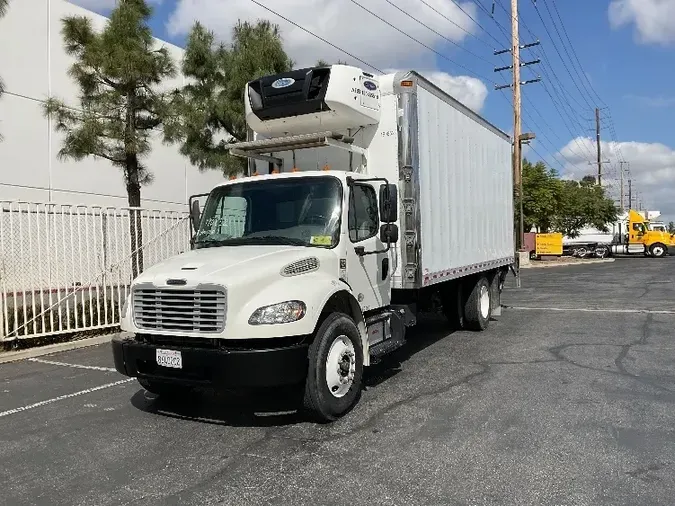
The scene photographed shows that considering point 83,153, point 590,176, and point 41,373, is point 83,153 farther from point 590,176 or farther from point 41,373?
point 590,176

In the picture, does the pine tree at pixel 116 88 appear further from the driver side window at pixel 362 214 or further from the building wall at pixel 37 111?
the driver side window at pixel 362 214

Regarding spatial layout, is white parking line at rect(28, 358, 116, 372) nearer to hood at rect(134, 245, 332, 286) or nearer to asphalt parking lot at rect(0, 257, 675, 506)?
asphalt parking lot at rect(0, 257, 675, 506)

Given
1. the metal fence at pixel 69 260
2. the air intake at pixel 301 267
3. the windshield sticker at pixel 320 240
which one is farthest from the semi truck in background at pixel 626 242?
the air intake at pixel 301 267

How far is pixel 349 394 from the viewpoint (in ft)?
18.3

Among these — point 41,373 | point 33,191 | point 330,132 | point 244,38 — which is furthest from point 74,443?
point 33,191

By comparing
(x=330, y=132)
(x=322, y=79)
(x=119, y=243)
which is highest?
(x=322, y=79)

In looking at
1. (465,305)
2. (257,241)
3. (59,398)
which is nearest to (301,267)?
(257,241)

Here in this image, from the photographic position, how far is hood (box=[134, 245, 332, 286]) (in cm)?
500

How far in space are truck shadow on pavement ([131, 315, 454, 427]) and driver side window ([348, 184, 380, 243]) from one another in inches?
66.5

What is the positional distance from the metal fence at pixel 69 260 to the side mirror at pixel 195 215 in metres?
3.54

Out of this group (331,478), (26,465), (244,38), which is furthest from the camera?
(244,38)

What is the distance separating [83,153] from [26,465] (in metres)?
8.01

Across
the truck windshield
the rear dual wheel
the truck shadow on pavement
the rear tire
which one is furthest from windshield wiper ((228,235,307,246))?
the rear tire

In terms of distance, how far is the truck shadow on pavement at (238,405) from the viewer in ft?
18.1
